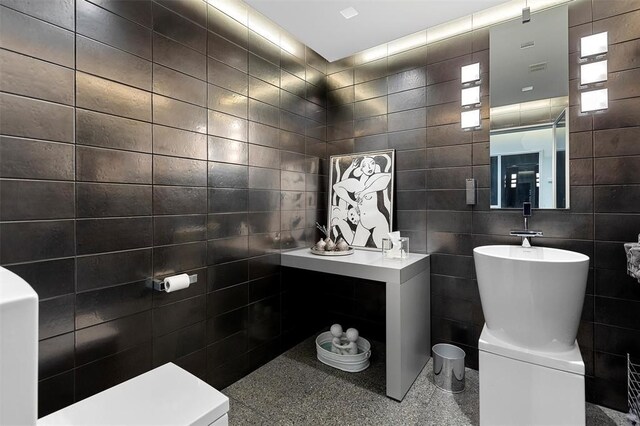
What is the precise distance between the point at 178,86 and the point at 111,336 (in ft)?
4.42

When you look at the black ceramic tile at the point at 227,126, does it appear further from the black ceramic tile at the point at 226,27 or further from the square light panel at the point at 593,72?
the square light panel at the point at 593,72

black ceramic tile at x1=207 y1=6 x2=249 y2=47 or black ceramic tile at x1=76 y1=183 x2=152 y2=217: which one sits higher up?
black ceramic tile at x1=207 y1=6 x2=249 y2=47

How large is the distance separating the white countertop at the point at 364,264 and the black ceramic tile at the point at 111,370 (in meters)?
1.08

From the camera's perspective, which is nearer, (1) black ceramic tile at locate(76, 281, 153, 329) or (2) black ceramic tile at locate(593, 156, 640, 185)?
(1) black ceramic tile at locate(76, 281, 153, 329)

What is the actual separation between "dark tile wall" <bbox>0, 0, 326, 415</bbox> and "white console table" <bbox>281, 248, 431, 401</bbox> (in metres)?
0.51

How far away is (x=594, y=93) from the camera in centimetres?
178

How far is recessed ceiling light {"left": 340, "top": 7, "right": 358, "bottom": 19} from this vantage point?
1.94 m

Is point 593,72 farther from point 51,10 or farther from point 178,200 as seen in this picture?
point 51,10

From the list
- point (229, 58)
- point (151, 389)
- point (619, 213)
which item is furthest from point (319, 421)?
point (229, 58)

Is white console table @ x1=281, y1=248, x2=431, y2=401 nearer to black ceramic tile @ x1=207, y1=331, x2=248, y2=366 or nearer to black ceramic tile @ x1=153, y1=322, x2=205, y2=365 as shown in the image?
black ceramic tile @ x1=207, y1=331, x2=248, y2=366

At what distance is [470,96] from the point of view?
2.17 metres

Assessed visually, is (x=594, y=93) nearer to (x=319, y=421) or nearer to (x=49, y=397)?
(x=319, y=421)

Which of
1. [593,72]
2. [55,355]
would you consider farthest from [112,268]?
[593,72]

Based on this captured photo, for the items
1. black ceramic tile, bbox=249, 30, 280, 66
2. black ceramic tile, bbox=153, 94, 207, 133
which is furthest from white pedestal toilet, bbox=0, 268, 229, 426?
black ceramic tile, bbox=249, 30, 280, 66
